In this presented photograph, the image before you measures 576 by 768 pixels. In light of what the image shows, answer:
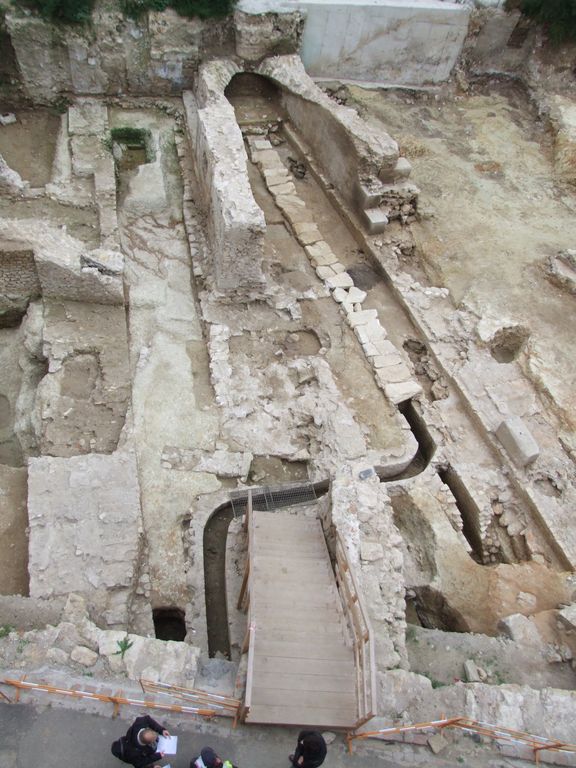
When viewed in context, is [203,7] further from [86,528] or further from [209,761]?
[209,761]

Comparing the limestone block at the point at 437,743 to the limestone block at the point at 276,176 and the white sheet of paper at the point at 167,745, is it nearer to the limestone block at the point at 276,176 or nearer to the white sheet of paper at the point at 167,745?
the white sheet of paper at the point at 167,745

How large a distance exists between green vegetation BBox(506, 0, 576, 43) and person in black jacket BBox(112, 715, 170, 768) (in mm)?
13888

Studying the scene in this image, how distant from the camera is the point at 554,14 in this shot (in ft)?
37.7

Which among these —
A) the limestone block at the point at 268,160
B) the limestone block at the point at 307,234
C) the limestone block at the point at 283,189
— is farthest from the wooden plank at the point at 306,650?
the limestone block at the point at 268,160

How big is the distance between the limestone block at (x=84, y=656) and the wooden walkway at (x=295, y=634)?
1176 millimetres

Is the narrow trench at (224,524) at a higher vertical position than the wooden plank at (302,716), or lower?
higher

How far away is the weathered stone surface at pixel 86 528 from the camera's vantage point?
5.15 metres

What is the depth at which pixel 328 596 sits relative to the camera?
4.86m

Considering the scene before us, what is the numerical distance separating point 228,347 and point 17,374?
282 centimetres

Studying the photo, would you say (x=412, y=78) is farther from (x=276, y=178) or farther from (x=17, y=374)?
(x=17, y=374)

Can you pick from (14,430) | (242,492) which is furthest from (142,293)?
(242,492)

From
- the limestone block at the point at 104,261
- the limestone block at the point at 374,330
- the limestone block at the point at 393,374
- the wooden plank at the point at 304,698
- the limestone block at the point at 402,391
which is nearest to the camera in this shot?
the wooden plank at the point at 304,698

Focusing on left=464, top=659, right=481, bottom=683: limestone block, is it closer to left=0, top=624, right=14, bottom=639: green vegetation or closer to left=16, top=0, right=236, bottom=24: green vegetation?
left=0, top=624, right=14, bottom=639: green vegetation

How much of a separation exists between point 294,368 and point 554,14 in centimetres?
980
